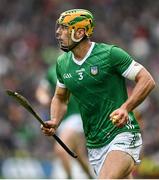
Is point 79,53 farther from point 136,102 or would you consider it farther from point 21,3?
point 21,3

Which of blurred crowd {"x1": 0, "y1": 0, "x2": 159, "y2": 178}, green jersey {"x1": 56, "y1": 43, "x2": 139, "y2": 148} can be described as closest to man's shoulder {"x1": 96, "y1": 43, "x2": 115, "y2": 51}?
green jersey {"x1": 56, "y1": 43, "x2": 139, "y2": 148}

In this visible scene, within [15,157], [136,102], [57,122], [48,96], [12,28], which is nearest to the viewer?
[136,102]

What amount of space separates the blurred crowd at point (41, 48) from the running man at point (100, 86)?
309 inches

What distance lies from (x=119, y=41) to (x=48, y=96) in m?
7.89

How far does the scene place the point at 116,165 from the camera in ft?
29.0

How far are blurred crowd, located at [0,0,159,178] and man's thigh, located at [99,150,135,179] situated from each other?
26.6 ft

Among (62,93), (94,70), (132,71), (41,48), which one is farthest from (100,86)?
(41,48)

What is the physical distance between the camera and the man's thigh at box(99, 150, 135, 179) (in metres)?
8.84

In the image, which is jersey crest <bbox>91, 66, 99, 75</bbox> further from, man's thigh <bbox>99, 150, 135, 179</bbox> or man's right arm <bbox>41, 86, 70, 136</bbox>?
man's thigh <bbox>99, 150, 135, 179</bbox>

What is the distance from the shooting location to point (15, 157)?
1783 cm

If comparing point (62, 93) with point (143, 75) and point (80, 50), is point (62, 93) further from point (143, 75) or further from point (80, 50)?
point (143, 75)

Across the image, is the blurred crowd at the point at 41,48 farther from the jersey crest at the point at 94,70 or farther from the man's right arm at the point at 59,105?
the jersey crest at the point at 94,70

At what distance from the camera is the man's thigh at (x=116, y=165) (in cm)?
884

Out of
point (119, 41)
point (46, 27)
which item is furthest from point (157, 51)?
point (46, 27)
